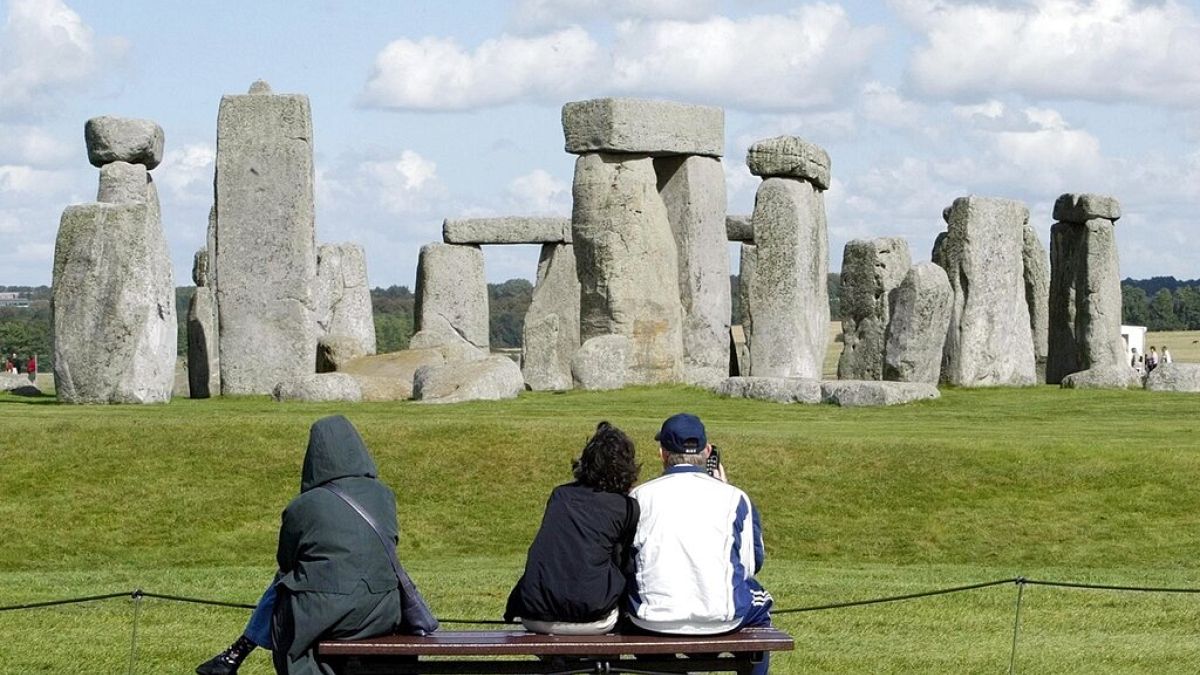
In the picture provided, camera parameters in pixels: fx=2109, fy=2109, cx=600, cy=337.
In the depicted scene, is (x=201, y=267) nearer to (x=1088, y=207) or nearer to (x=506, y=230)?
(x=506, y=230)

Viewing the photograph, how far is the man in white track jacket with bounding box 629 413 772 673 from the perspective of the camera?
360 inches

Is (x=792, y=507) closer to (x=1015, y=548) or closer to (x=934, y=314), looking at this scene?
(x=1015, y=548)

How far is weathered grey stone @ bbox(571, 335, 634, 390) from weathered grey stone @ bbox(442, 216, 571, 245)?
27.6 ft

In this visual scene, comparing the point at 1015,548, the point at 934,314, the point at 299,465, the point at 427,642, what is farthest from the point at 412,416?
the point at 427,642

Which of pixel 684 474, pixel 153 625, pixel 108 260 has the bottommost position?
pixel 153 625

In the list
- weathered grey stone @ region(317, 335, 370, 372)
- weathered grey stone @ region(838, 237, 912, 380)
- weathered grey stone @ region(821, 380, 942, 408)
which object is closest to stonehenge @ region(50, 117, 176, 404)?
weathered grey stone @ region(317, 335, 370, 372)

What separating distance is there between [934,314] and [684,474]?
59.9ft

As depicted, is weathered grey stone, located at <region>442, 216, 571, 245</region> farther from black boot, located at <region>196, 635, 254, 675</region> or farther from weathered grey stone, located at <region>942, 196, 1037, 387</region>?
black boot, located at <region>196, 635, 254, 675</region>

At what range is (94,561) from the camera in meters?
16.0

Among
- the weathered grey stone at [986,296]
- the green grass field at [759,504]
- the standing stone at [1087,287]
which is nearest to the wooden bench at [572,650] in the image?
the green grass field at [759,504]

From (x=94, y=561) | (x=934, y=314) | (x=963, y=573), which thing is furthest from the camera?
(x=934, y=314)

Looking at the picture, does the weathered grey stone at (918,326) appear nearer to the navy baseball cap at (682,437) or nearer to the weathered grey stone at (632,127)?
the weathered grey stone at (632,127)

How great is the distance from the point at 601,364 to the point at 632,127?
3.49 meters

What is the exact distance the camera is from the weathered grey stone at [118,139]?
1016 inches
